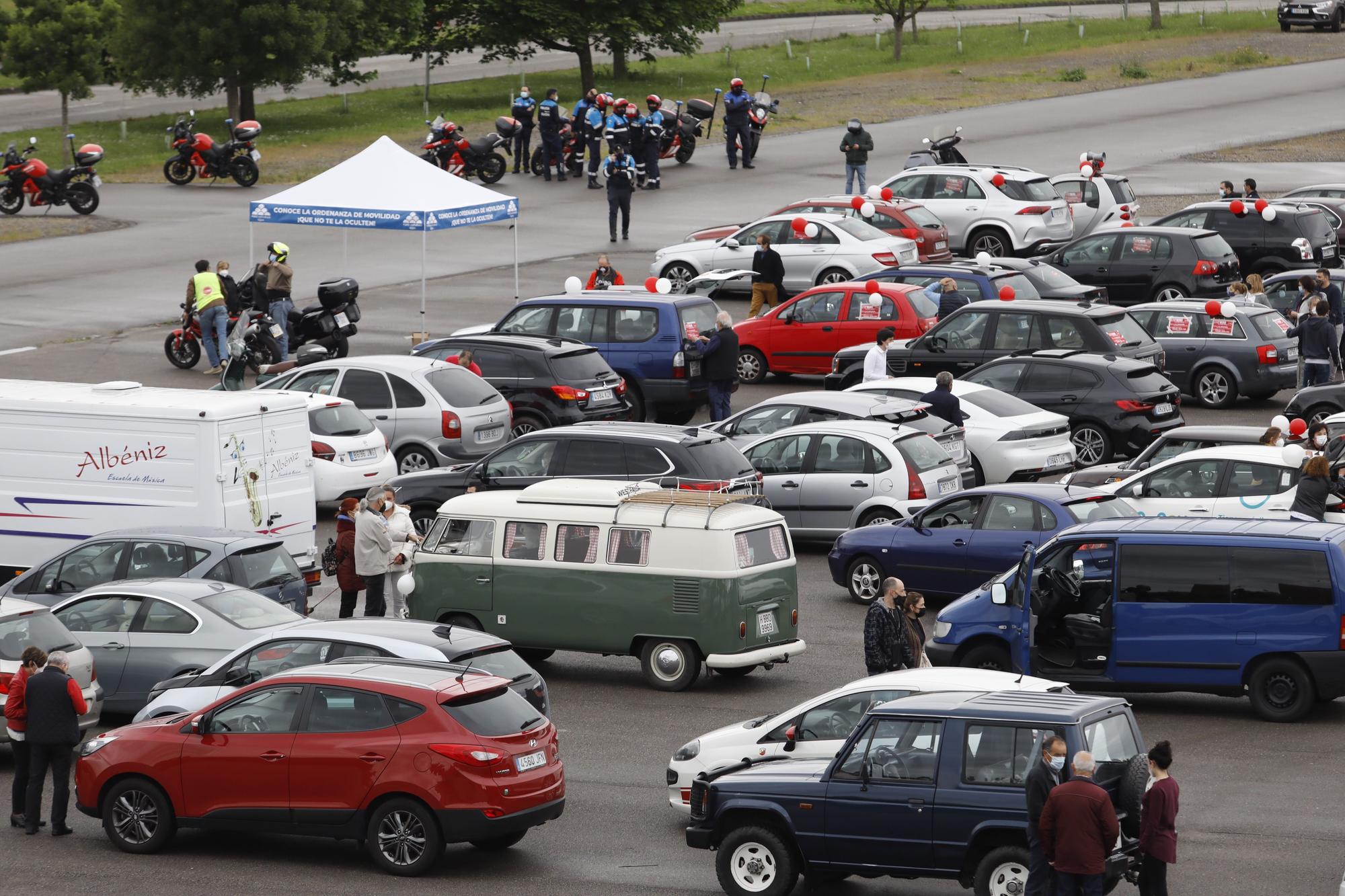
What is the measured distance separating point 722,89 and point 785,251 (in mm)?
28113

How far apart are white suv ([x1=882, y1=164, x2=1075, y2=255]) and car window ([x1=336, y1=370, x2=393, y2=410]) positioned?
14990 millimetres

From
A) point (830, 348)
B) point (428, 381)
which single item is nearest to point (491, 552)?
point (428, 381)

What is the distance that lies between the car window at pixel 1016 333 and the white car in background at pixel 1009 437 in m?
2.53

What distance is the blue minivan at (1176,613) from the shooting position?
1497 cm

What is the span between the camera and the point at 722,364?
2478 cm

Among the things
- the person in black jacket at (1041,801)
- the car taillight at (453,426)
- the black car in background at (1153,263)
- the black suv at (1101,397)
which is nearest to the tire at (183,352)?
the car taillight at (453,426)

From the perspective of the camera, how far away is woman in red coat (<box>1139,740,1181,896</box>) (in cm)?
1062

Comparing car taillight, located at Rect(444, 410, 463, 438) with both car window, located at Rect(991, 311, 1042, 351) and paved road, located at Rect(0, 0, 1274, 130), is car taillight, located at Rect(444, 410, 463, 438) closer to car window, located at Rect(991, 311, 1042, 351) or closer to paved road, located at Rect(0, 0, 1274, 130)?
car window, located at Rect(991, 311, 1042, 351)

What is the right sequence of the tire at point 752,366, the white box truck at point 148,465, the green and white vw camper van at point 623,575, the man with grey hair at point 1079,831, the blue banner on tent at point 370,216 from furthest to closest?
the blue banner on tent at point 370,216 < the tire at point 752,366 < the white box truck at point 148,465 < the green and white vw camper van at point 623,575 < the man with grey hair at point 1079,831

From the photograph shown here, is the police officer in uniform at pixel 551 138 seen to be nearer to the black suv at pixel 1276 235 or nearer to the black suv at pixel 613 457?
the black suv at pixel 1276 235

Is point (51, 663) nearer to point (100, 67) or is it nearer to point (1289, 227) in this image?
point (1289, 227)

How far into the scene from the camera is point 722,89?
59.4m

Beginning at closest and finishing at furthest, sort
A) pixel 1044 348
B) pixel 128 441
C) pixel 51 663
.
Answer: pixel 51 663 < pixel 128 441 < pixel 1044 348

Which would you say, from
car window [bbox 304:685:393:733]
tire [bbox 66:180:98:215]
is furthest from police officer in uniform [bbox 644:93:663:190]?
car window [bbox 304:685:393:733]
